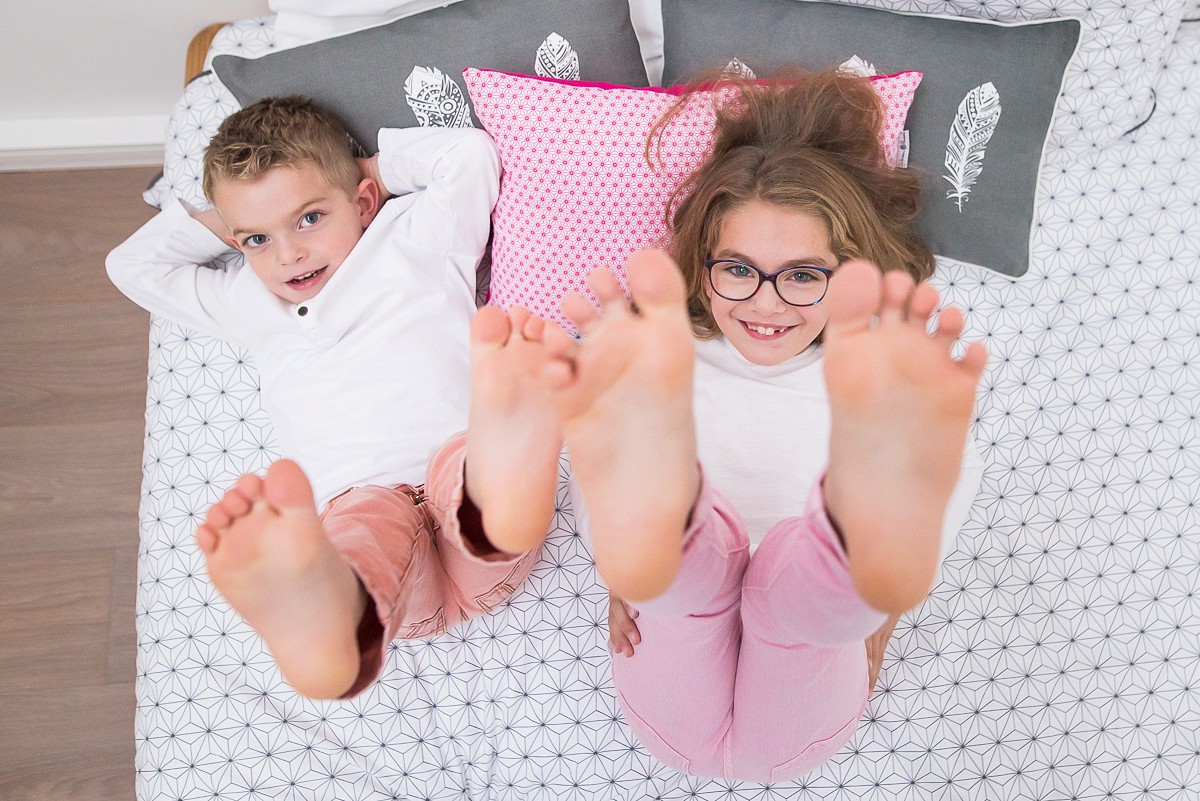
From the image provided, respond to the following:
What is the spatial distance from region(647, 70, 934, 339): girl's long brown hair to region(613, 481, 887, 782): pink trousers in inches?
15.7

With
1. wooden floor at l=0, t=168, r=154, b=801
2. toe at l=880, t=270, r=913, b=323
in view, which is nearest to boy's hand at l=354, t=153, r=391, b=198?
wooden floor at l=0, t=168, r=154, b=801

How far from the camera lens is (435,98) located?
4.26ft

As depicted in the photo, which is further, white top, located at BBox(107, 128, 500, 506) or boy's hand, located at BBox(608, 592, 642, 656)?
white top, located at BBox(107, 128, 500, 506)

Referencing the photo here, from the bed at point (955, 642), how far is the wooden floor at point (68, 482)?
1.27 feet

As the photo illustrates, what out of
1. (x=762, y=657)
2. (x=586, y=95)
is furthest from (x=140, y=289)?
(x=762, y=657)

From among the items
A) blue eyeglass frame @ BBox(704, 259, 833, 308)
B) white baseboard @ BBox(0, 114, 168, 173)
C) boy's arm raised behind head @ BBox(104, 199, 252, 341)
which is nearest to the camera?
blue eyeglass frame @ BBox(704, 259, 833, 308)

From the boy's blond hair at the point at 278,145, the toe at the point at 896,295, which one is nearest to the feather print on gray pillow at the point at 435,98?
the boy's blond hair at the point at 278,145

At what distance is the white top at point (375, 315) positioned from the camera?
46.6 inches

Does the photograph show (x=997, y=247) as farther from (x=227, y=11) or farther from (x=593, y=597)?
(x=227, y=11)

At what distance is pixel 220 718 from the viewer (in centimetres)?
121

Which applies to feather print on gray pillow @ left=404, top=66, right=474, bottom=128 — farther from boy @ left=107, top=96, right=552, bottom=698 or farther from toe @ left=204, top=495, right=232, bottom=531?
toe @ left=204, top=495, right=232, bottom=531

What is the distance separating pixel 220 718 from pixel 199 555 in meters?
0.23

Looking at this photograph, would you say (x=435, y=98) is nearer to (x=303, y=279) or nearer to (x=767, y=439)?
(x=303, y=279)

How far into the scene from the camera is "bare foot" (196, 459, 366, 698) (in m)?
0.77
